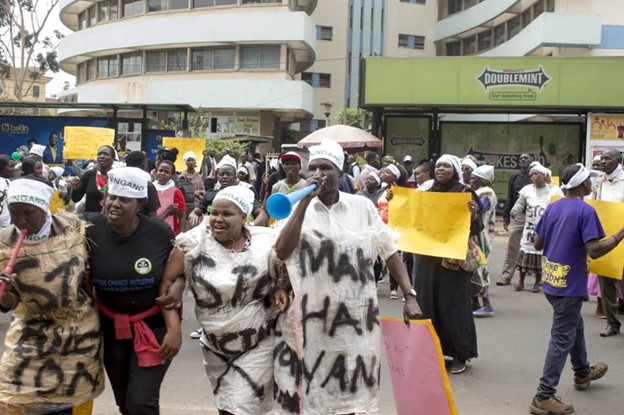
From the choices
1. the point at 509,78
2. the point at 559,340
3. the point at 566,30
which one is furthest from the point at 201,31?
the point at 559,340

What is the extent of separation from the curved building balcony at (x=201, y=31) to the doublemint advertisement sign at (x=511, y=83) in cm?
2024

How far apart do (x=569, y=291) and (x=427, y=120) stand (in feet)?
57.4

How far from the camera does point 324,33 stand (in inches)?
2160

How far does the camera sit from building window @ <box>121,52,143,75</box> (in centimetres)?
4400

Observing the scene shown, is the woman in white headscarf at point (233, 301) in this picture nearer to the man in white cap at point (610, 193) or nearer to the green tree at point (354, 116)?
the man in white cap at point (610, 193)

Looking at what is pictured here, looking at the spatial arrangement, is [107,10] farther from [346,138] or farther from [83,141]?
[83,141]

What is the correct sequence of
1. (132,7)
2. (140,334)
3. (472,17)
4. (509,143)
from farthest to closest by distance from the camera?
1. (472,17)
2. (132,7)
3. (509,143)
4. (140,334)

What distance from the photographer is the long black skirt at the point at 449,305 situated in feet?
20.6

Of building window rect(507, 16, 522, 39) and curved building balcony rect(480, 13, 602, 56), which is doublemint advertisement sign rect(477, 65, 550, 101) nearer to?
curved building balcony rect(480, 13, 602, 56)

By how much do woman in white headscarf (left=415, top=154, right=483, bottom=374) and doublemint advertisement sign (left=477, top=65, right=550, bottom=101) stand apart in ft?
53.0

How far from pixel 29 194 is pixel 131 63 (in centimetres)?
4294

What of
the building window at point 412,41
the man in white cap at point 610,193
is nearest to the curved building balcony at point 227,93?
the building window at point 412,41

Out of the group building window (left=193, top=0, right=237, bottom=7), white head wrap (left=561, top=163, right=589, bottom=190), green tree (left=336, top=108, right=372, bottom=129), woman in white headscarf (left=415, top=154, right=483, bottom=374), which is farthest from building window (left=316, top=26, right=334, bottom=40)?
white head wrap (left=561, top=163, right=589, bottom=190)

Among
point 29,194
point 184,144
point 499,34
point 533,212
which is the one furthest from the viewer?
point 499,34
